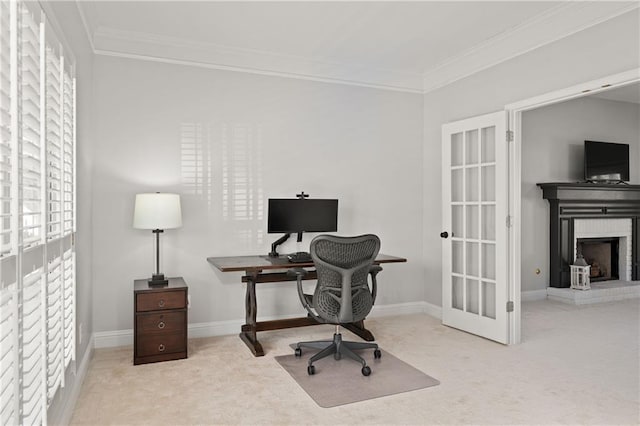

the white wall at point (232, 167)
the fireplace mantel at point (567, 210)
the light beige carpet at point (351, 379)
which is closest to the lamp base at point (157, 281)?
the white wall at point (232, 167)

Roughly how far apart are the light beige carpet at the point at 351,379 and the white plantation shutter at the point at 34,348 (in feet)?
5.08

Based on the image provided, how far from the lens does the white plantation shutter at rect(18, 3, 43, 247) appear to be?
171 cm

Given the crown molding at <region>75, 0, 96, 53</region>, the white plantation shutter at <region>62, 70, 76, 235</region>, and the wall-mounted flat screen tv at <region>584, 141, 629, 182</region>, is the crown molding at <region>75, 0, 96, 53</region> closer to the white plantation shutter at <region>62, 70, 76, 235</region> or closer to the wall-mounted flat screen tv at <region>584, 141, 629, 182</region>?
the white plantation shutter at <region>62, 70, 76, 235</region>

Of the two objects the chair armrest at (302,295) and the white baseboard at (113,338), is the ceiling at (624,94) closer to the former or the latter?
the chair armrest at (302,295)

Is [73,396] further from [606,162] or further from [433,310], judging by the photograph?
[606,162]

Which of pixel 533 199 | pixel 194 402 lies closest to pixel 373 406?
pixel 194 402

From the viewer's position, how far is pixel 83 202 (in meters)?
3.42

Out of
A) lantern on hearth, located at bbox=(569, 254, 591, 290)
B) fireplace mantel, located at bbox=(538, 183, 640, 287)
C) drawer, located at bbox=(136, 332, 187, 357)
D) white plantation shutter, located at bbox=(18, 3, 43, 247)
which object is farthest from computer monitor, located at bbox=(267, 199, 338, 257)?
lantern on hearth, located at bbox=(569, 254, 591, 290)

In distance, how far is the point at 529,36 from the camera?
3.84 metres

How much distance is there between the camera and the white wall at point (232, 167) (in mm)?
4035

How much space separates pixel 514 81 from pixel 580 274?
3.29 meters

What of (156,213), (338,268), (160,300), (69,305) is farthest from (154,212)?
(338,268)

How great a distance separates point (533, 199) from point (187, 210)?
4502 millimetres

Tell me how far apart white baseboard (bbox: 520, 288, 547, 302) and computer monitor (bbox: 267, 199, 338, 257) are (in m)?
3.08
